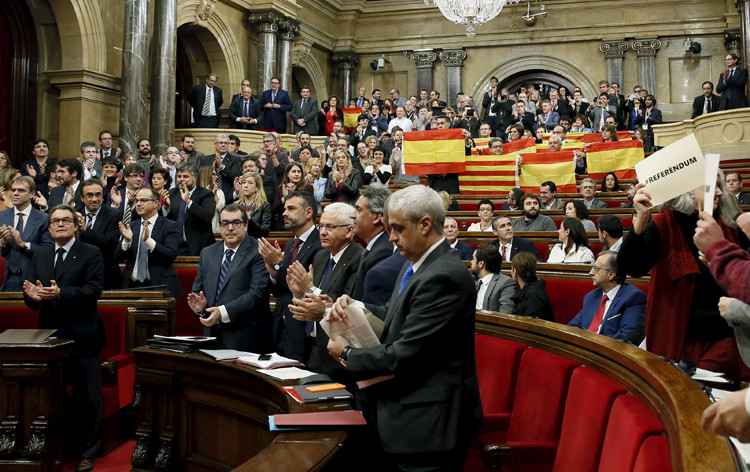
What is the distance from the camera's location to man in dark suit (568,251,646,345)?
358 cm

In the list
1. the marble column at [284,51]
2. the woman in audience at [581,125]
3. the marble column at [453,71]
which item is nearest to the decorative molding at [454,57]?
the marble column at [453,71]

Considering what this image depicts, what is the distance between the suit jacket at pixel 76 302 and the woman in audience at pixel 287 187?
3.01 m

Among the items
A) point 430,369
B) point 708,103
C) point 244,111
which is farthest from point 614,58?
point 430,369

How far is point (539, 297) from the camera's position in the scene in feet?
14.0

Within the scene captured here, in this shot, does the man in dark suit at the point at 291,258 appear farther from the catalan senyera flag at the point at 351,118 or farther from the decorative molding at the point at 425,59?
the decorative molding at the point at 425,59

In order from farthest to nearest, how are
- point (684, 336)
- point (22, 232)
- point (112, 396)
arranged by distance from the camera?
1. point (22, 232)
2. point (112, 396)
3. point (684, 336)

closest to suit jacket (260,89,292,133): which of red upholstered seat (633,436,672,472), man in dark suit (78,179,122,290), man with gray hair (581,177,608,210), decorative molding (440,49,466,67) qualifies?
decorative molding (440,49,466,67)

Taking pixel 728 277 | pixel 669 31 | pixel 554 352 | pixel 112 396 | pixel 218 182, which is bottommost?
pixel 112 396

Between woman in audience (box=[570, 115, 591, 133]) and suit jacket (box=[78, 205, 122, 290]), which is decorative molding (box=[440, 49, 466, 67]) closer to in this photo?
woman in audience (box=[570, 115, 591, 133])

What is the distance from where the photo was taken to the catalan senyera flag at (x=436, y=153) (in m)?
9.67

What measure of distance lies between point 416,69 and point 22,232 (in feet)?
49.3

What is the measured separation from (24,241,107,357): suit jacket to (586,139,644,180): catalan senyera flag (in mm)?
8176

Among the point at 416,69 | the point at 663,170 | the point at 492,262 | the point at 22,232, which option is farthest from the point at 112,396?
the point at 416,69

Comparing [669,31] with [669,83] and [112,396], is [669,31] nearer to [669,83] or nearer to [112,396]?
[669,83]
